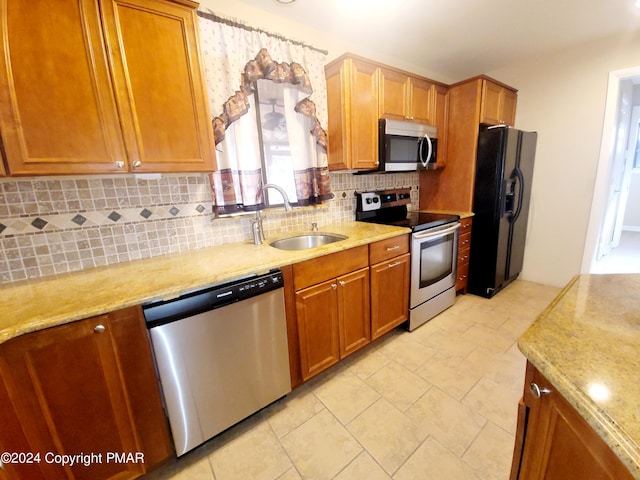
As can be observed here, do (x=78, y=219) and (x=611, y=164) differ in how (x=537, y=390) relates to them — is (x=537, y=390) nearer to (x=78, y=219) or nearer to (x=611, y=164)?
(x=78, y=219)

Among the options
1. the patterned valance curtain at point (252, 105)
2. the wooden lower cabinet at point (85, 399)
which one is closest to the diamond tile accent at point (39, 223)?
the wooden lower cabinet at point (85, 399)

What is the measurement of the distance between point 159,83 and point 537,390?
1.83 meters

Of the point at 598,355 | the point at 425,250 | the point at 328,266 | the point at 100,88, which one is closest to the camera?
the point at 598,355

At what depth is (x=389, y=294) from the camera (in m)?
2.09

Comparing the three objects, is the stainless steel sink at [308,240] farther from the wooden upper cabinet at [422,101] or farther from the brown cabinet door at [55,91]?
the wooden upper cabinet at [422,101]

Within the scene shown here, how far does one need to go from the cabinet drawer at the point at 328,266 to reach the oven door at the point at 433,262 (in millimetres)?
566

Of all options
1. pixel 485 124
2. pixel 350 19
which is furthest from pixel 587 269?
pixel 350 19

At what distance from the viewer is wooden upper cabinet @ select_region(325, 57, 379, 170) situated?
6.64 ft

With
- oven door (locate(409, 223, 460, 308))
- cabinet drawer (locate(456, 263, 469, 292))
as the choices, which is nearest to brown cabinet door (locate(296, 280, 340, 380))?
oven door (locate(409, 223, 460, 308))

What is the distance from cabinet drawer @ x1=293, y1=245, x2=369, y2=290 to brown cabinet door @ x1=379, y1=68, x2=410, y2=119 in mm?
1222

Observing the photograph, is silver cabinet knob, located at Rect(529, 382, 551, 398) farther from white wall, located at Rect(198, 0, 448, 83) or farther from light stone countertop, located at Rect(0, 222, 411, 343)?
white wall, located at Rect(198, 0, 448, 83)

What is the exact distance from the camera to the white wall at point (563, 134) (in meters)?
2.51

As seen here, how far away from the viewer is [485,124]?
8.78ft

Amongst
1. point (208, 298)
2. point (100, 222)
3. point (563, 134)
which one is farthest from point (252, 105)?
point (563, 134)
